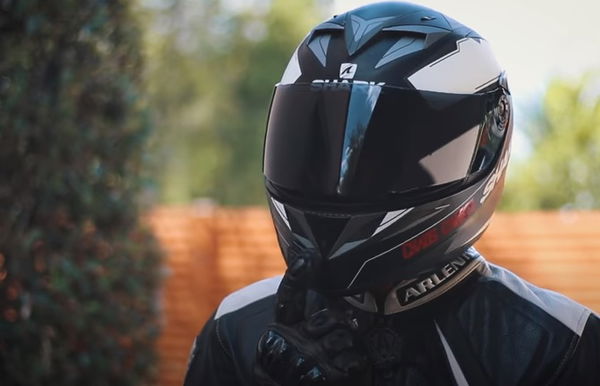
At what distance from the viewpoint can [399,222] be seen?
151cm

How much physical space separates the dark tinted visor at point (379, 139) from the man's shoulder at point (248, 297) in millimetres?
334

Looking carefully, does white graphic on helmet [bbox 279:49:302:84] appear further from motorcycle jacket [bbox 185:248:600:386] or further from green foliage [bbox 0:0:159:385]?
green foliage [bbox 0:0:159:385]

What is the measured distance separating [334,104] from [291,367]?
484 mm

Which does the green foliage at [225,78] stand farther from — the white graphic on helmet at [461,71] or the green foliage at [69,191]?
the white graphic on helmet at [461,71]

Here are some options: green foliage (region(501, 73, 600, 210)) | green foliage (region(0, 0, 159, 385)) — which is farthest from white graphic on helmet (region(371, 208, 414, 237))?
green foliage (region(501, 73, 600, 210))

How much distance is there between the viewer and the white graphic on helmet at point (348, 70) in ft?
5.04

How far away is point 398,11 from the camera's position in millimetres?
1638

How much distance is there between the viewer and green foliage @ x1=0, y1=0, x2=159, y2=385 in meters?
3.55

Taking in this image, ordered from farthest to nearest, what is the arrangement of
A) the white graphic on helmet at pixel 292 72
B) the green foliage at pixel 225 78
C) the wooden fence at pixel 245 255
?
the green foliage at pixel 225 78
the wooden fence at pixel 245 255
the white graphic on helmet at pixel 292 72

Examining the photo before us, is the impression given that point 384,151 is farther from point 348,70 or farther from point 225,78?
point 225,78

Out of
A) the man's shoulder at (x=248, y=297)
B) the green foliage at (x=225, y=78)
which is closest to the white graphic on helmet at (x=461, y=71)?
the man's shoulder at (x=248, y=297)

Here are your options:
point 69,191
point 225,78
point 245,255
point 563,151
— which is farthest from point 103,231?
point 225,78

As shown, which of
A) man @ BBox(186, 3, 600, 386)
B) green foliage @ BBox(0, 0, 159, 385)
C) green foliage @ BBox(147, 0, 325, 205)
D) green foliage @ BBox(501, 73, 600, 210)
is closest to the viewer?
man @ BBox(186, 3, 600, 386)

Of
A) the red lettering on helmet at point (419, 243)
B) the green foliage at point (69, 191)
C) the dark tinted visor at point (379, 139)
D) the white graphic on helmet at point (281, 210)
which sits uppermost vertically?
the dark tinted visor at point (379, 139)
